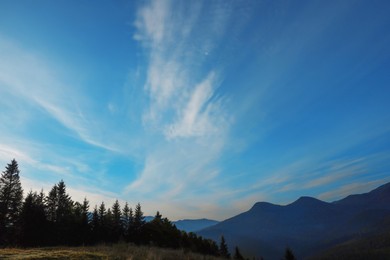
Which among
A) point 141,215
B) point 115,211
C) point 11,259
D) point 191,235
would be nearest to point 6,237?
point 115,211

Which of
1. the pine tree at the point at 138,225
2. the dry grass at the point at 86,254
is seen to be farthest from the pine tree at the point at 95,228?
the dry grass at the point at 86,254

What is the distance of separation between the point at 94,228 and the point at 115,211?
12.9m

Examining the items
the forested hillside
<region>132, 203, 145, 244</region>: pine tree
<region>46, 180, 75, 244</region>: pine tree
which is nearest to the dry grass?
the forested hillside

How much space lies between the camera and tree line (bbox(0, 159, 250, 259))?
148 ft

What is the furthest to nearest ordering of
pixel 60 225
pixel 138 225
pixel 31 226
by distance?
pixel 138 225 → pixel 60 225 → pixel 31 226

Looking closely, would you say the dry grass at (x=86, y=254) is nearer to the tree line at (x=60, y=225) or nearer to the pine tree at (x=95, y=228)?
the tree line at (x=60, y=225)

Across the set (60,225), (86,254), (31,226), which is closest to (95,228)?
(60,225)

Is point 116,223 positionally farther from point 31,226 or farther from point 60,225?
point 31,226

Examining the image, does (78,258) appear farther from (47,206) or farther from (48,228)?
(47,206)

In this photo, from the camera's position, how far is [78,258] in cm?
1568

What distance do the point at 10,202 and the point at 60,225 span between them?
38.1 feet

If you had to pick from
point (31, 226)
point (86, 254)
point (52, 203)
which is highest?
point (52, 203)

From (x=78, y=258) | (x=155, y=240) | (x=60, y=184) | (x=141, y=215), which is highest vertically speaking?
(x=60, y=184)

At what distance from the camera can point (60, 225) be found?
169 ft
